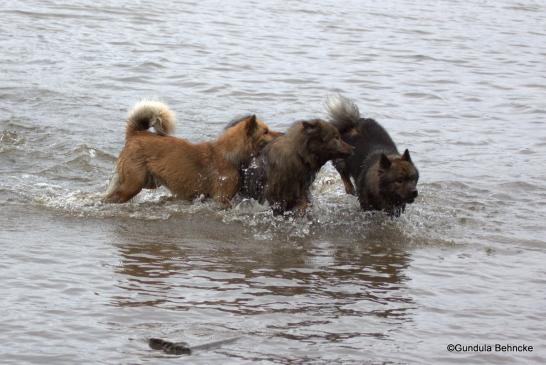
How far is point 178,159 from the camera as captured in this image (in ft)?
29.4

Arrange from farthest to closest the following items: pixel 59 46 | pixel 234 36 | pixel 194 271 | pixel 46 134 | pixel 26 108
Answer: pixel 234 36
pixel 59 46
pixel 26 108
pixel 46 134
pixel 194 271

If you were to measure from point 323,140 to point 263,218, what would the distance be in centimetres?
98

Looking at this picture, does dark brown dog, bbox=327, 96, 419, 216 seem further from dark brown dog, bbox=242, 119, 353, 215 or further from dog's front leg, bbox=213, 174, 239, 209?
dog's front leg, bbox=213, 174, 239, 209

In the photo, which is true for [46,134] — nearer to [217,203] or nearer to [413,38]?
[217,203]

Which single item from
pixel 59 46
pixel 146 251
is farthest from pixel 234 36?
pixel 146 251

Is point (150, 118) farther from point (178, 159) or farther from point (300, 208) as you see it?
point (300, 208)

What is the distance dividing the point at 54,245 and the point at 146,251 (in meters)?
0.74

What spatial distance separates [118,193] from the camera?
902 centimetres

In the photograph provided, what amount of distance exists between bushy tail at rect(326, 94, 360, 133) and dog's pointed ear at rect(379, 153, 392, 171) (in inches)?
30.5

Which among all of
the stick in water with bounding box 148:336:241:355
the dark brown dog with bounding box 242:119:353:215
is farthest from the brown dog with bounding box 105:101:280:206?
the stick in water with bounding box 148:336:241:355

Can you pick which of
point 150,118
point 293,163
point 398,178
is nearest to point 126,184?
point 150,118

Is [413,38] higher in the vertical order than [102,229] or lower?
higher

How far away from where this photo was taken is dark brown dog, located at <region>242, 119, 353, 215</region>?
8633 millimetres

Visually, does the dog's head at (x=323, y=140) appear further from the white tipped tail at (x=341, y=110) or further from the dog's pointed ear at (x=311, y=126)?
the white tipped tail at (x=341, y=110)
